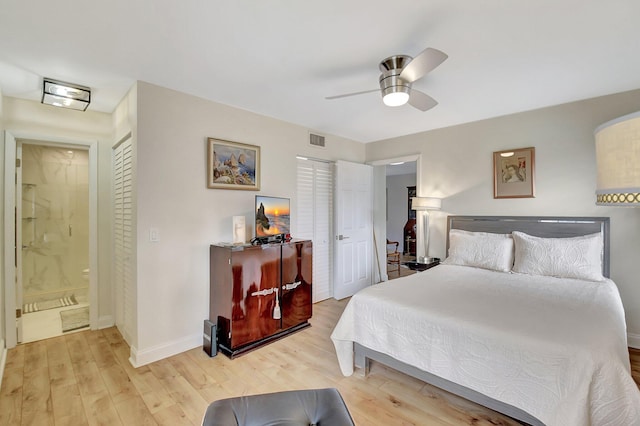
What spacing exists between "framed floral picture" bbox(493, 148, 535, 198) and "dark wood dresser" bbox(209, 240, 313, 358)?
253 cm

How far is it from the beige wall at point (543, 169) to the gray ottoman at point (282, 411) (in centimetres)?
326

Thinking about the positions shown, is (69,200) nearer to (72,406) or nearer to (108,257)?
(108,257)

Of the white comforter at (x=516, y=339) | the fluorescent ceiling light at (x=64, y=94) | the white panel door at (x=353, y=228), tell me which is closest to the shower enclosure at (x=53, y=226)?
the fluorescent ceiling light at (x=64, y=94)

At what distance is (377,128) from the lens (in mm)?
4172

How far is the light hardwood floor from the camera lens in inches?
77.0

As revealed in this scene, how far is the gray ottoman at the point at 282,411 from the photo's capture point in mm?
1282

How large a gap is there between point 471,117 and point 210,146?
312cm

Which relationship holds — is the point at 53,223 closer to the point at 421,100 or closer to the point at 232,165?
the point at 232,165

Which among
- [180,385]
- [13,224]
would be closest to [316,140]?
[180,385]

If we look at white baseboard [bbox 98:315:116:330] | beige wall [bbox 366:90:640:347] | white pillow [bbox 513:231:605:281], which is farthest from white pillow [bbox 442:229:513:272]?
white baseboard [bbox 98:315:116:330]

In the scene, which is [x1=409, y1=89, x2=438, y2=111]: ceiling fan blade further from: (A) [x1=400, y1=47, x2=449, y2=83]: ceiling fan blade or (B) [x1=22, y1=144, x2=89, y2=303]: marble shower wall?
(B) [x1=22, y1=144, x2=89, y2=303]: marble shower wall

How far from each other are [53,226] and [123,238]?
257 cm

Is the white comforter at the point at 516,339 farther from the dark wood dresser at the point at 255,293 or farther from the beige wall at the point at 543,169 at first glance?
the dark wood dresser at the point at 255,293

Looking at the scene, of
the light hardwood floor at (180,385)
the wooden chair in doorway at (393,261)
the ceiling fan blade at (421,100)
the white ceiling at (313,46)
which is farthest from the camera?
the wooden chair in doorway at (393,261)
